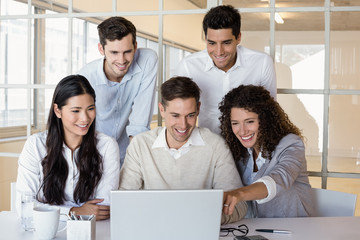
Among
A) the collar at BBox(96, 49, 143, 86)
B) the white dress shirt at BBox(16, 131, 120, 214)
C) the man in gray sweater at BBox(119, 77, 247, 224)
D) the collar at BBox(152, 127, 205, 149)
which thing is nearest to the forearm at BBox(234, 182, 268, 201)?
the man in gray sweater at BBox(119, 77, 247, 224)

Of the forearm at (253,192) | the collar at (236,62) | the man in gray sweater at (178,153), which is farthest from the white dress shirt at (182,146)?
the forearm at (253,192)

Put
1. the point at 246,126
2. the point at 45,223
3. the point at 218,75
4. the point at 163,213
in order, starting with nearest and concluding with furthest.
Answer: the point at 163,213
the point at 45,223
the point at 246,126
the point at 218,75

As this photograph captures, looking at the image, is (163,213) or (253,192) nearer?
(163,213)

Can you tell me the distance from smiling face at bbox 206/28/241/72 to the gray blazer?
556 millimetres

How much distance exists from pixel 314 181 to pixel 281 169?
70 centimetres

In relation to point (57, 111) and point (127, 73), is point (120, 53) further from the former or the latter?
point (57, 111)

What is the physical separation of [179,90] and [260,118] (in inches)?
17.5

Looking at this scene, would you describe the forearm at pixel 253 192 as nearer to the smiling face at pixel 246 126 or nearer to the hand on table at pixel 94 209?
the smiling face at pixel 246 126

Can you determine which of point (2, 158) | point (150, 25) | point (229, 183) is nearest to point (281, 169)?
point (229, 183)

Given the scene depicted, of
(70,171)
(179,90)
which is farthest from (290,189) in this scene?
(70,171)

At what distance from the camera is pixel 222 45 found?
2.38 meters

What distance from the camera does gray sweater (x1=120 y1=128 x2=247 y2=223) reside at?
7.38 ft

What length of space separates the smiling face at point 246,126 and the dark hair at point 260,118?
0.8 inches

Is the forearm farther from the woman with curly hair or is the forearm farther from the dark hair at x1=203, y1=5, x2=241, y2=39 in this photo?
the dark hair at x1=203, y1=5, x2=241, y2=39
